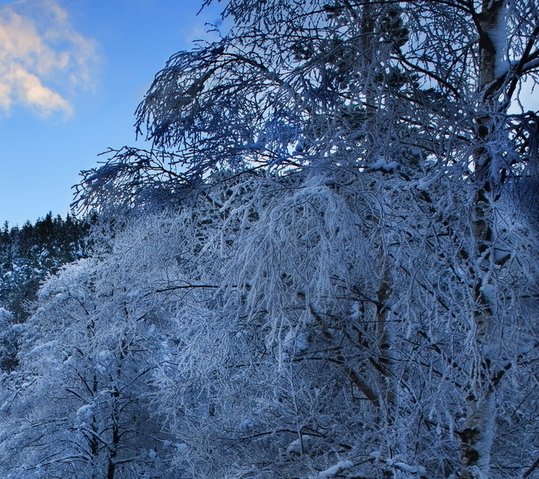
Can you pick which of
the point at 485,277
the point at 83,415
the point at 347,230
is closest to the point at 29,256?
the point at 83,415

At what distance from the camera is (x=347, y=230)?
260cm

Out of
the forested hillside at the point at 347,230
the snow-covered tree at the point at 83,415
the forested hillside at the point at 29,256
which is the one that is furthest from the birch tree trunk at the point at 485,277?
the forested hillside at the point at 29,256

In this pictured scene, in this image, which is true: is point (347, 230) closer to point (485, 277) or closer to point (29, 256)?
point (485, 277)

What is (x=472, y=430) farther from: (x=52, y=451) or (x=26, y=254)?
(x=26, y=254)

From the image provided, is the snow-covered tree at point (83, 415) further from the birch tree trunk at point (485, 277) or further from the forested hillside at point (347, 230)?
the birch tree trunk at point (485, 277)

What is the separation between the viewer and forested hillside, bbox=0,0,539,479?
9.65 feet

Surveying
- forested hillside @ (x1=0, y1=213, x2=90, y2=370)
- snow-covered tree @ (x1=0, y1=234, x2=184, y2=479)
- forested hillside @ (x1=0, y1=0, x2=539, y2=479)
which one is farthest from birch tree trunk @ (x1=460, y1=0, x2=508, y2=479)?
forested hillside @ (x1=0, y1=213, x2=90, y2=370)

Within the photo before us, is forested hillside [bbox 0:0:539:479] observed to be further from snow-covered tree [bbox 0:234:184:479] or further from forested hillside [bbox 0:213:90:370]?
forested hillside [bbox 0:213:90:370]

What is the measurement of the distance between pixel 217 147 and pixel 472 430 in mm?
2919

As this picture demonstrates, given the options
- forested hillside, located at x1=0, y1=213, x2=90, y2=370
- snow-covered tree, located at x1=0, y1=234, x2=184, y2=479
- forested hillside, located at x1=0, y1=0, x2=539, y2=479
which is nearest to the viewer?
forested hillside, located at x1=0, y1=0, x2=539, y2=479

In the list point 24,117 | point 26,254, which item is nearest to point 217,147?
point 24,117

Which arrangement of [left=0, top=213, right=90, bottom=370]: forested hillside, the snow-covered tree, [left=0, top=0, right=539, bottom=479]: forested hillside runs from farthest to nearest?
[left=0, top=213, right=90, bottom=370]: forested hillside, the snow-covered tree, [left=0, top=0, right=539, bottom=479]: forested hillside

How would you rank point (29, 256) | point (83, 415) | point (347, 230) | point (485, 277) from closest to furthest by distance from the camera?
point (347, 230) → point (485, 277) → point (83, 415) → point (29, 256)

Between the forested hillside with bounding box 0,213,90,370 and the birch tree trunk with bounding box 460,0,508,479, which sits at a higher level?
the forested hillside with bounding box 0,213,90,370
